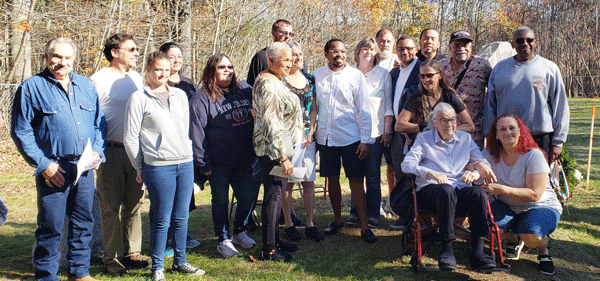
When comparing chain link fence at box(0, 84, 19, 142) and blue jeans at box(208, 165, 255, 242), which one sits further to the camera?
chain link fence at box(0, 84, 19, 142)

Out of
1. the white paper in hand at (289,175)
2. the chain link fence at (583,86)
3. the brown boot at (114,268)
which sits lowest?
the brown boot at (114,268)

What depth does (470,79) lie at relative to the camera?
4.64 m

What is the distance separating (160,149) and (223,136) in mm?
774

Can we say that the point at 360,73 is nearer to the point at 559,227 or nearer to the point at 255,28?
the point at 559,227

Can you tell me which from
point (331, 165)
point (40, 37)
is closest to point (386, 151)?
point (331, 165)

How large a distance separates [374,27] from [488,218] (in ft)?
88.6

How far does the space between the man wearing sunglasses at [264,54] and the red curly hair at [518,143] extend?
230 cm

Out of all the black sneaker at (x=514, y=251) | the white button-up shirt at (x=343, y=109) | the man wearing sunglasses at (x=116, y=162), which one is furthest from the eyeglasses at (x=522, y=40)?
the man wearing sunglasses at (x=116, y=162)

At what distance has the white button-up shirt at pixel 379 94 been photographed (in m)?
5.02

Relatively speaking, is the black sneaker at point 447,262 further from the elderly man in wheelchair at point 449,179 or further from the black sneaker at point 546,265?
the black sneaker at point 546,265

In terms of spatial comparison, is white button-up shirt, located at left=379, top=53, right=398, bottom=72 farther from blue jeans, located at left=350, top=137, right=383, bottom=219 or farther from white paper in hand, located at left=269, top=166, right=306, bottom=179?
white paper in hand, located at left=269, top=166, right=306, bottom=179

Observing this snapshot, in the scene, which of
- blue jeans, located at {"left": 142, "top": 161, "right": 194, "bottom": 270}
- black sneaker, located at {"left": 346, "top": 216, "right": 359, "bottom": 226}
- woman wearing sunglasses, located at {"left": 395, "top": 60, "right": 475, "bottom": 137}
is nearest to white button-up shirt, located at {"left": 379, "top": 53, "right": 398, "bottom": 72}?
woman wearing sunglasses, located at {"left": 395, "top": 60, "right": 475, "bottom": 137}

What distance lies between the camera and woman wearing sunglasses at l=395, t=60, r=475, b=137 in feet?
14.1

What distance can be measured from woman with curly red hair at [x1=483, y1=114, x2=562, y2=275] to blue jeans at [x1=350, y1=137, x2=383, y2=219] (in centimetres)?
115
